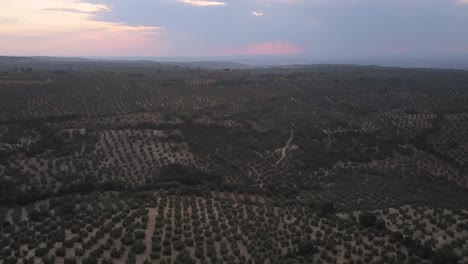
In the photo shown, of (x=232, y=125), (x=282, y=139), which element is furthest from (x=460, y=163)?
(x=232, y=125)

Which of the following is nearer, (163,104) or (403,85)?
(163,104)

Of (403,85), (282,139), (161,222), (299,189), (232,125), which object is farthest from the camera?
(403,85)

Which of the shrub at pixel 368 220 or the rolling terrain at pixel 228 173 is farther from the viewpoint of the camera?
the shrub at pixel 368 220

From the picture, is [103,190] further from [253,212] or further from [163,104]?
[163,104]

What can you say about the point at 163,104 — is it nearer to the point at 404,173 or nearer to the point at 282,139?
the point at 282,139

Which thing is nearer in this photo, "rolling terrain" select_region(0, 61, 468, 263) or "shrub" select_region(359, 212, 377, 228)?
"rolling terrain" select_region(0, 61, 468, 263)

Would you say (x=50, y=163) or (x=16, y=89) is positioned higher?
(x=16, y=89)

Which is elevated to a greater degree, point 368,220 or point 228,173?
point 368,220

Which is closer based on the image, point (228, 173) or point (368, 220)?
point (368, 220)

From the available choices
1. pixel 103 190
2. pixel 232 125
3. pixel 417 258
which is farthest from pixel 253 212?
pixel 232 125

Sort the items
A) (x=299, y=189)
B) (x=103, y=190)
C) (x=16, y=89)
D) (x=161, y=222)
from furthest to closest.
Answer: (x=16, y=89), (x=299, y=189), (x=103, y=190), (x=161, y=222)
